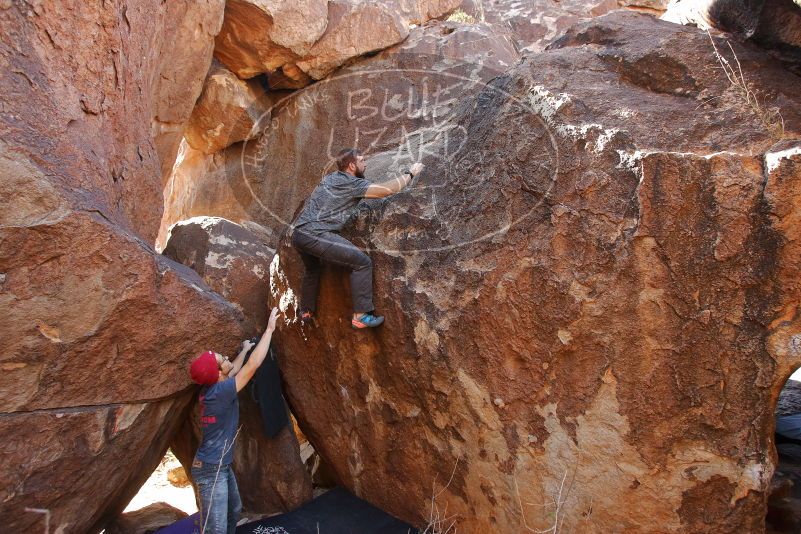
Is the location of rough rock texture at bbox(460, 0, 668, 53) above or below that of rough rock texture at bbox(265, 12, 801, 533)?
above

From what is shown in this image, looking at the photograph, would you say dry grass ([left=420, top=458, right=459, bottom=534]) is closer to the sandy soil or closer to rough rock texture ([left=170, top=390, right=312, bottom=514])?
rough rock texture ([left=170, top=390, right=312, bottom=514])

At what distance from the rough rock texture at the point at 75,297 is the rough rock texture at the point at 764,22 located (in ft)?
9.12

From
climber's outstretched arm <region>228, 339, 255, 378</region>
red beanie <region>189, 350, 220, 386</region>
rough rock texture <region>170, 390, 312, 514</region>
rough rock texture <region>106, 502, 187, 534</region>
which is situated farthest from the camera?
rough rock texture <region>106, 502, 187, 534</region>

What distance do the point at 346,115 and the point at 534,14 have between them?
9.38 feet

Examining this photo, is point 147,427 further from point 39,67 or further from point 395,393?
point 39,67

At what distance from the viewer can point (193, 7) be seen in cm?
559

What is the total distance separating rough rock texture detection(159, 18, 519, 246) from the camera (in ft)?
22.1

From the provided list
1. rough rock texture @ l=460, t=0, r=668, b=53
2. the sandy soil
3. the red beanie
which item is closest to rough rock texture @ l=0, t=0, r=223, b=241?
the red beanie

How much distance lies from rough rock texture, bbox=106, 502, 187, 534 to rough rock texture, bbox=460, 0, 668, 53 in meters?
6.04

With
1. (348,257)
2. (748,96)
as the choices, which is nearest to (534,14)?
(748,96)

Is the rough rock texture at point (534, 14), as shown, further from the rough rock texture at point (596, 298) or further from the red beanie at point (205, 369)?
the red beanie at point (205, 369)

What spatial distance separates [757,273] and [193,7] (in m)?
4.91

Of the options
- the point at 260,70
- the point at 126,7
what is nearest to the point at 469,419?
the point at 126,7

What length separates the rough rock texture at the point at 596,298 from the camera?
8.14ft
